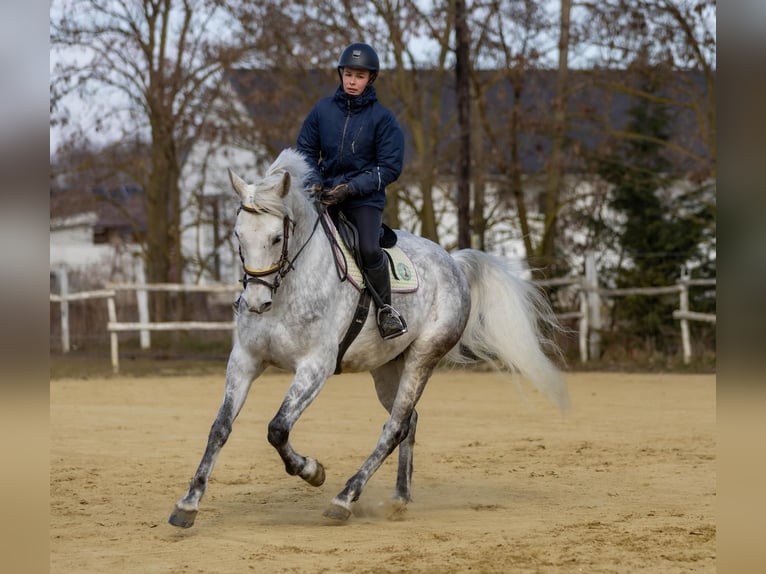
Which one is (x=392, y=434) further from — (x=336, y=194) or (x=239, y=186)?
(x=239, y=186)

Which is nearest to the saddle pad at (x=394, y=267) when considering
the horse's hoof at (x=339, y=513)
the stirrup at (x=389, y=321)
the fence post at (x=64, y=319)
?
the stirrup at (x=389, y=321)

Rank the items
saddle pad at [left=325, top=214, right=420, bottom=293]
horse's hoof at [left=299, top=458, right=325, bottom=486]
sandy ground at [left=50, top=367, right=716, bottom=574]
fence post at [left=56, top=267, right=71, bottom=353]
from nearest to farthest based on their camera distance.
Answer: sandy ground at [left=50, top=367, right=716, bottom=574]
horse's hoof at [left=299, top=458, right=325, bottom=486]
saddle pad at [left=325, top=214, right=420, bottom=293]
fence post at [left=56, top=267, right=71, bottom=353]

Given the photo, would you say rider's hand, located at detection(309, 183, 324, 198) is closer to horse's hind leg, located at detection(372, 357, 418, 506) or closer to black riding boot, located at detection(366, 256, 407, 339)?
black riding boot, located at detection(366, 256, 407, 339)

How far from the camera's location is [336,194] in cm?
679

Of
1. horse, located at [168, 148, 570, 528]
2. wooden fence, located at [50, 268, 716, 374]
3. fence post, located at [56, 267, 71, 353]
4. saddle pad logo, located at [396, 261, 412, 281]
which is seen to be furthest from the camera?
fence post, located at [56, 267, 71, 353]

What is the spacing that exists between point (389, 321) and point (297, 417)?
99cm

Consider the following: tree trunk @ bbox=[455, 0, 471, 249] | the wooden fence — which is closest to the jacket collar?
the wooden fence

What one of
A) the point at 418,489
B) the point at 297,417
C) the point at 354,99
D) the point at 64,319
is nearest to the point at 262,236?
the point at 297,417

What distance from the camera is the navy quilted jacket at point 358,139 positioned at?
276 inches

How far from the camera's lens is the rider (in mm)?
6879

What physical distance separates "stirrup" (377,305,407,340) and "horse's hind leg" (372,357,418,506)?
68cm
